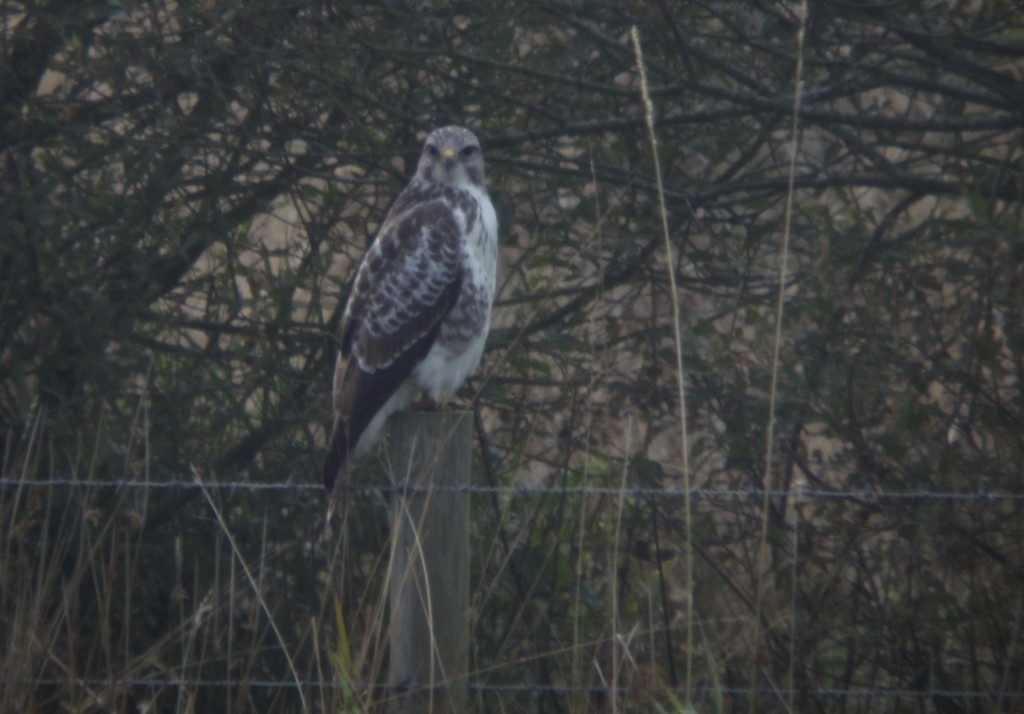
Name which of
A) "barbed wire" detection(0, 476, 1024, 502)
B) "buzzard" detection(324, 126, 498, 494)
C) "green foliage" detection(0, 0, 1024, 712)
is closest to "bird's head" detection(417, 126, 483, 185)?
"buzzard" detection(324, 126, 498, 494)

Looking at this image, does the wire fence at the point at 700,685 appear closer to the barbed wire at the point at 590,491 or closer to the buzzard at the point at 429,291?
the barbed wire at the point at 590,491

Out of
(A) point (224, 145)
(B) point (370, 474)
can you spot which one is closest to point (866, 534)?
(B) point (370, 474)

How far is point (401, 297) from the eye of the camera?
423cm

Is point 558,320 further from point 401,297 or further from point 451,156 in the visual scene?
point 451,156

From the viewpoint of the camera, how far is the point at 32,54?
468 cm

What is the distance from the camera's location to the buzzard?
416 centimetres

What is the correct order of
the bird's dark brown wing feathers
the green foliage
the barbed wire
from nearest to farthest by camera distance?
the barbed wire < the green foliage < the bird's dark brown wing feathers

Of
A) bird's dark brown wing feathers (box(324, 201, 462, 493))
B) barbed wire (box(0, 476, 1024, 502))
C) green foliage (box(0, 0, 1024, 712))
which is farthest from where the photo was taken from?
bird's dark brown wing feathers (box(324, 201, 462, 493))

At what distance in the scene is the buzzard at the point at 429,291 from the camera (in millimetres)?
4164

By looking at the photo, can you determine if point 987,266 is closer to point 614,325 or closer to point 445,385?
point 614,325

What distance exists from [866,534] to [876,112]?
122cm

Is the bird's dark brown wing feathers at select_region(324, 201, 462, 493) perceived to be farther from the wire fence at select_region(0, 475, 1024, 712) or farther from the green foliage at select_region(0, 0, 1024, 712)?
the wire fence at select_region(0, 475, 1024, 712)

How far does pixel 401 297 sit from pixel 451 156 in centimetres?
44

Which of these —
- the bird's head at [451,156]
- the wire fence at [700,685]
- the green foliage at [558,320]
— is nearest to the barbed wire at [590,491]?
the wire fence at [700,685]
